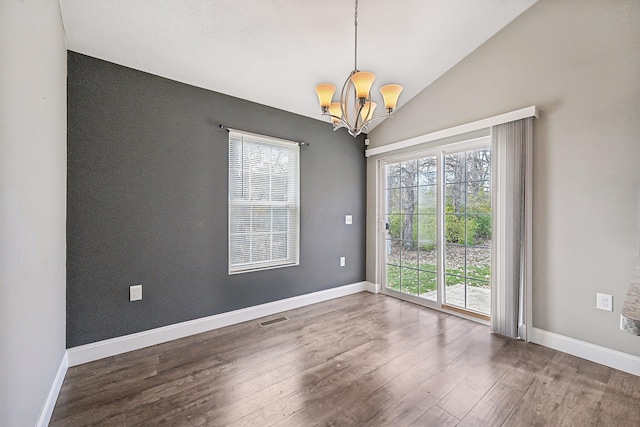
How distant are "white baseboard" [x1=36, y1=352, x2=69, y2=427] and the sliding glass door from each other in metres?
3.43

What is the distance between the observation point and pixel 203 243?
2.75 metres

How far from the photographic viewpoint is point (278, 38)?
240cm

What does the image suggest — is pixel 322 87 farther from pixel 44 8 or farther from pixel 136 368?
pixel 136 368

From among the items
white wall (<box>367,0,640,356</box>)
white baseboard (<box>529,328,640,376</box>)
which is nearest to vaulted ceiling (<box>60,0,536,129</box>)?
white wall (<box>367,0,640,356</box>)

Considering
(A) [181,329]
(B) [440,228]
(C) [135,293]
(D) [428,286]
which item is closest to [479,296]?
(D) [428,286]

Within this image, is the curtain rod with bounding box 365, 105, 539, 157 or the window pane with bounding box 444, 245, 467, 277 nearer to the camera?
the curtain rod with bounding box 365, 105, 539, 157

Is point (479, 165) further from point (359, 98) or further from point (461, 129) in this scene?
point (359, 98)

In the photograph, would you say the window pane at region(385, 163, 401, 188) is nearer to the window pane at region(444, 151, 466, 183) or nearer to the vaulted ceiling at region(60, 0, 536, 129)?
the window pane at region(444, 151, 466, 183)

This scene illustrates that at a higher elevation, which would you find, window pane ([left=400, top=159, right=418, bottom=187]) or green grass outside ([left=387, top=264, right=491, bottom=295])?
window pane ([left=400, top=159, right=418, bottom=187])

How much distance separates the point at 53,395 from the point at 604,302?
3938 millimetres

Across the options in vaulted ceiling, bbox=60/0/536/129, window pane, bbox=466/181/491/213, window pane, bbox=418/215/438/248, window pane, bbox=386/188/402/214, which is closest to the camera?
vaulted ceiling, bbox=60/0/536/129

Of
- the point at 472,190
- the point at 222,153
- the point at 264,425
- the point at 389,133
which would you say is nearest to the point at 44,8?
the point at 222,153

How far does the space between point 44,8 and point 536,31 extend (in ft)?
11.9

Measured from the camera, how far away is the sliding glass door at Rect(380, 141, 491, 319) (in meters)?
2.97
